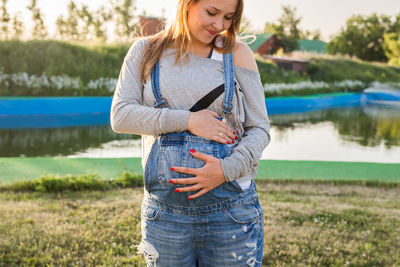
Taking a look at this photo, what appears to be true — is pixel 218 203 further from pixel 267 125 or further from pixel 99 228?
pixel 99 228

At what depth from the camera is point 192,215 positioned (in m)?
1.27

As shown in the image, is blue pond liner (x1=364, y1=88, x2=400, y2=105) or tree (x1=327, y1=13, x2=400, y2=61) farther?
tree (x1=327, y1=13, x2=400, y2=61)

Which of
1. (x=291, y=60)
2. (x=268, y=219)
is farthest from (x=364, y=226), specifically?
(x=291, y=60)

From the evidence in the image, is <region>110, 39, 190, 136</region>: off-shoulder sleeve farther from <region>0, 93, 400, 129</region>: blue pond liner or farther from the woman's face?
<region>0, 93, 400, 129</region>: blue pond liner

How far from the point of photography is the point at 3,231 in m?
2.93

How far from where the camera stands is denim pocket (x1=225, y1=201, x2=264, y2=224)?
4.16 feet

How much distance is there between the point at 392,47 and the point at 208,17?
117 feet

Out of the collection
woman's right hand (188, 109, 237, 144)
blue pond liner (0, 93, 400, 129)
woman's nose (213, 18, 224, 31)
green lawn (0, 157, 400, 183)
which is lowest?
blue pond liner (0, 93, 400, 129)

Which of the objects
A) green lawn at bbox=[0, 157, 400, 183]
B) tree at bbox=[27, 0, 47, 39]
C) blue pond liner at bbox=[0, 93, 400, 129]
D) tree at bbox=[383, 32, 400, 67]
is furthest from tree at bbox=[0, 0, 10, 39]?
tree at bbox=[383, 32, 400, 67]

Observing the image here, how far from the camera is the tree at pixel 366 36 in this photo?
122 ft

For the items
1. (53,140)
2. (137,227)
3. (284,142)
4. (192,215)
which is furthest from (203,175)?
(284,142)

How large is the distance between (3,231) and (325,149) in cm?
542

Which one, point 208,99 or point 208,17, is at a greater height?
point 208,17

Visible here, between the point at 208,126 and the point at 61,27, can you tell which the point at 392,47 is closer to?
the point at 61,27
